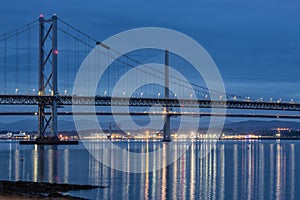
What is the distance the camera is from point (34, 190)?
23.5m

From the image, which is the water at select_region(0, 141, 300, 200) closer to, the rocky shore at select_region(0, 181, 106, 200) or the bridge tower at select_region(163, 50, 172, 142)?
the rocky shore at select_region(0, 181, 106, 200)

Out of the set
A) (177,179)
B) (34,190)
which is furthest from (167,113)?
(34,190)

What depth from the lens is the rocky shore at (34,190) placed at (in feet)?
68.3

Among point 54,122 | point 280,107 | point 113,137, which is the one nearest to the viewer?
point 54,122

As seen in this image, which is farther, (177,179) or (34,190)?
(177,179)

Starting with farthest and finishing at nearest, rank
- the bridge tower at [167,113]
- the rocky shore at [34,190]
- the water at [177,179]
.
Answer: the bridge tower at [167,113], the water at [177,179], the rocky shore at [34,190]

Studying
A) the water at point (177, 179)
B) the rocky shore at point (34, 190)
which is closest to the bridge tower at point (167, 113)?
the water at point (177, 179)

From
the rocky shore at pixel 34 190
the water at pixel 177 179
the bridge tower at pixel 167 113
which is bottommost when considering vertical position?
the water at pixel 177 179

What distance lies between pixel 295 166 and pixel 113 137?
109 meters

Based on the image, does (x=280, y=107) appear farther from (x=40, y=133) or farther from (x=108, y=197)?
(x=108, y=197)

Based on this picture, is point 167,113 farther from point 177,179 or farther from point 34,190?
point 34,190

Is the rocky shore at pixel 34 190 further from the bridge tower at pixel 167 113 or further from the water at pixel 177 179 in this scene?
the bridge tower at pixel 167 113

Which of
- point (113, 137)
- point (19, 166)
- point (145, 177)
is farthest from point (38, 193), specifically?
point (113, 137)

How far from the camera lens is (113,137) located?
151375 millimetres
